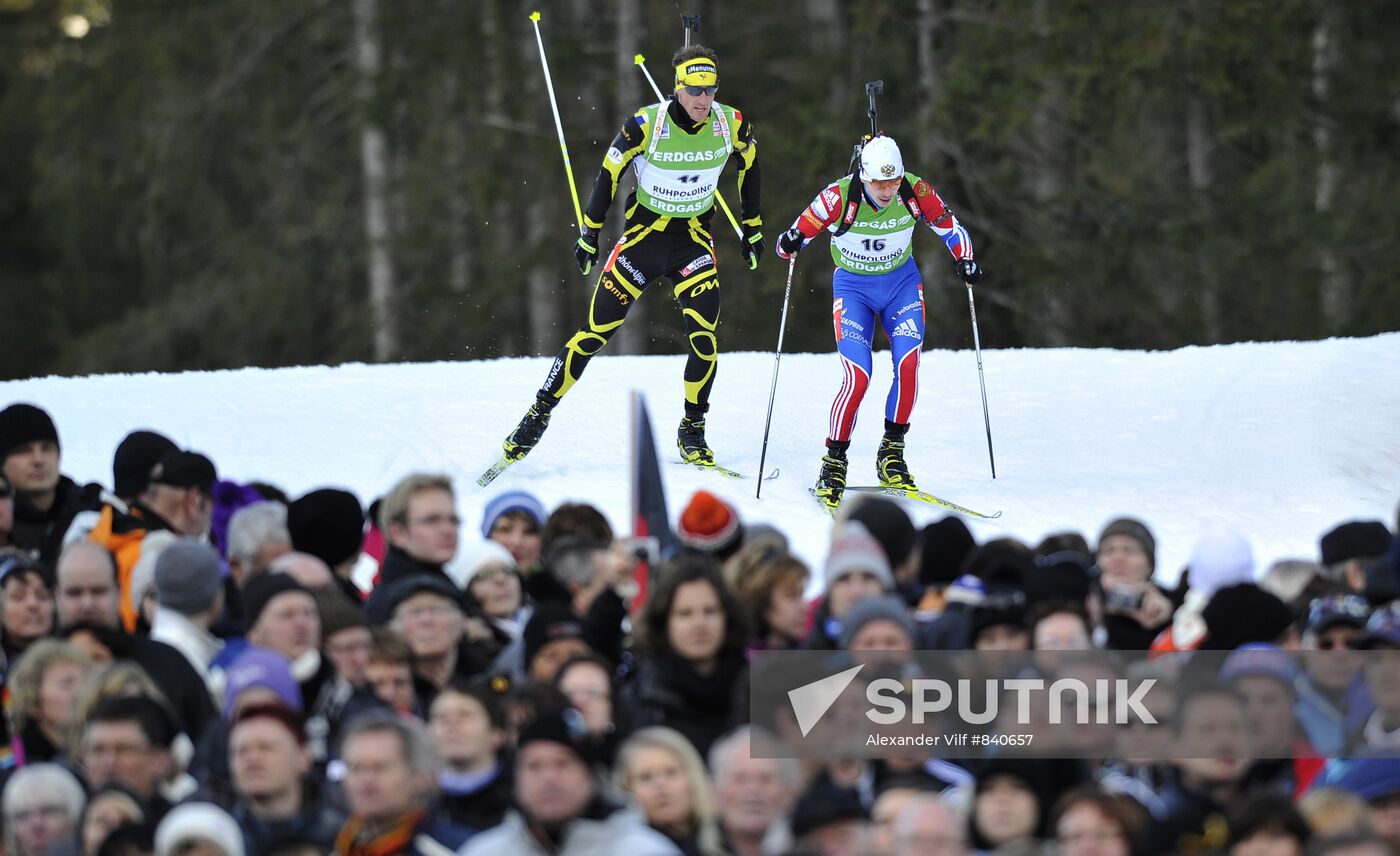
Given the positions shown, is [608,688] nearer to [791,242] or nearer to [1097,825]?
[1097,825]

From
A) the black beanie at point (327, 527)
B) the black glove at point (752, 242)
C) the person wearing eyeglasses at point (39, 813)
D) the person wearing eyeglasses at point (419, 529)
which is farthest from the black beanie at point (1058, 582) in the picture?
the black glove at point (752, 242)

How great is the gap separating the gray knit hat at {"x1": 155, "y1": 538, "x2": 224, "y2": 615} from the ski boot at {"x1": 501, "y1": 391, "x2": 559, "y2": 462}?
173 inches

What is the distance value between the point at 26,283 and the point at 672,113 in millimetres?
20241

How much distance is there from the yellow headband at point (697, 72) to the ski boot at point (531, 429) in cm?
164

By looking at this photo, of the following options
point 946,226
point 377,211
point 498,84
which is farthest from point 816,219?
point 377,211

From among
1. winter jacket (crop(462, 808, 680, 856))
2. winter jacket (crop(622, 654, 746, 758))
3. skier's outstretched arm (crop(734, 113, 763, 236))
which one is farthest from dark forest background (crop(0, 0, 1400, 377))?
winter jacket (crop(462, 808, 680, 856))

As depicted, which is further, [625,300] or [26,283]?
[26,283]

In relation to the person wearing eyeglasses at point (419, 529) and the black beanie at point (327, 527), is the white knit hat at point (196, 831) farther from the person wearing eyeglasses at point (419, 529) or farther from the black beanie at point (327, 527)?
the black beanie at point (327, 527)

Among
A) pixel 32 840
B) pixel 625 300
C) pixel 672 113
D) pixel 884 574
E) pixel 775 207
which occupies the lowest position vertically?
pixel 32 840

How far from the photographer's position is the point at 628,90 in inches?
831

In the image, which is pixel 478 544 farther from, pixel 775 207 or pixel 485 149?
pixel 485 149

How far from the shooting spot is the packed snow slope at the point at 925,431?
408 inches

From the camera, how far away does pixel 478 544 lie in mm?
7047

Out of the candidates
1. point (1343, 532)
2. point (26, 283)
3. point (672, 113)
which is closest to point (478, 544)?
point (1343, 532)
